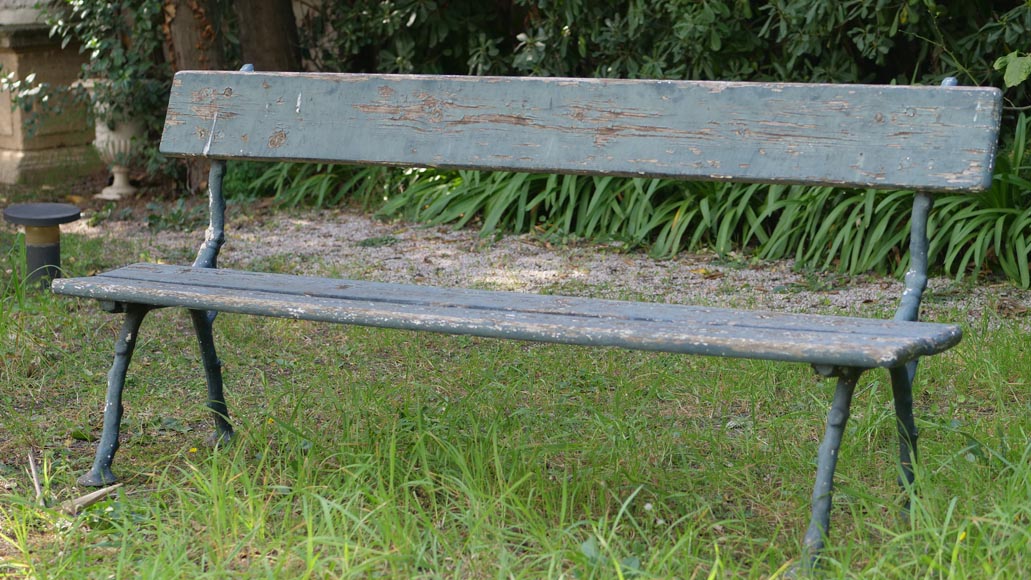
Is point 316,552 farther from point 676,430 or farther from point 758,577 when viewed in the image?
point 676,430

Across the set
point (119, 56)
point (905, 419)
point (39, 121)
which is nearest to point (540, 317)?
point (905, 419)

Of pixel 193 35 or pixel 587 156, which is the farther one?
pixel 193 35

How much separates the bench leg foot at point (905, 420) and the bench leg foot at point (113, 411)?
1789 millimetres

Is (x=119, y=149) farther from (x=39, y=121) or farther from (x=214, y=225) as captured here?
(x=214, y=225)

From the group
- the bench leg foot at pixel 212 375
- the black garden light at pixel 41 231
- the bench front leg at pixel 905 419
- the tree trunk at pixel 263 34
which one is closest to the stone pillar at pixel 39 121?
the tree trunk at pixel 263 34

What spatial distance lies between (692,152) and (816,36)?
9.03ft

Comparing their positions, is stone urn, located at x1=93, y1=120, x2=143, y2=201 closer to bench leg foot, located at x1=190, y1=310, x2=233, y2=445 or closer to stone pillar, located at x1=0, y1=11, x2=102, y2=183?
stone pillar, located at x1=0, y1=11, x2=102, y2=183

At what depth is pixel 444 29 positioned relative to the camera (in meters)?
6.49

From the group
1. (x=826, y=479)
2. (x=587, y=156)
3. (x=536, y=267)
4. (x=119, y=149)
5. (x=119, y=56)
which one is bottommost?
(x=536, y=267)

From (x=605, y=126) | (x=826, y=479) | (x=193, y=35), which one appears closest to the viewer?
(x=826, y=479)

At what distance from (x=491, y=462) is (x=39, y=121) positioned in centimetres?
596

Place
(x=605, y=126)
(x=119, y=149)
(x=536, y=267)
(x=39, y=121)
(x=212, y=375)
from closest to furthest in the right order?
1. (x=605, y=126)
2. (x=212, y=375)
3. (x=536, y=267)
4. (x=119, y=149)
5. (x=39, y=121)

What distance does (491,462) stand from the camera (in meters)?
2.77

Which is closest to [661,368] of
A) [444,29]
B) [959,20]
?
[959,20]
